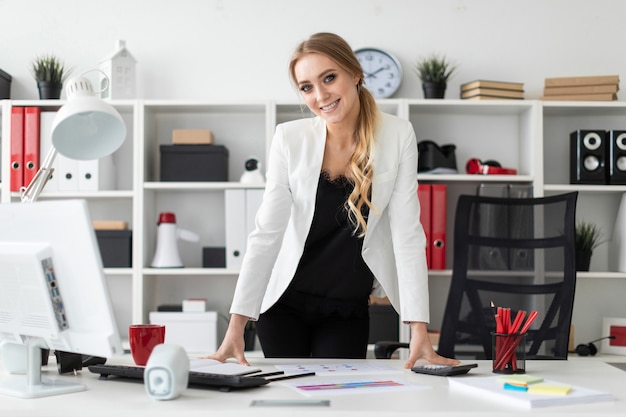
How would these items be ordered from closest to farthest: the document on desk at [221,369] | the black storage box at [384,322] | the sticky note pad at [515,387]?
the sticky note pad at [515,387] → the document on desk at [221,369] → the black storage box at [384,322]

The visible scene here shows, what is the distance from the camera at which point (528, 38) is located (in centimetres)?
368

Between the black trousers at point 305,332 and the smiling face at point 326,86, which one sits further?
the black trousers at point 305,332

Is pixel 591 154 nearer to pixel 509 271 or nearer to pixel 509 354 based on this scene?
pixel 509 271

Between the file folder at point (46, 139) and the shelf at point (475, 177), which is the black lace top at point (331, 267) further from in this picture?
the file folder at point (46, 139)

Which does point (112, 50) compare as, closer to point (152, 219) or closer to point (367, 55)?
point (152, 219)

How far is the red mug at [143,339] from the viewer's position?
1.58 metres

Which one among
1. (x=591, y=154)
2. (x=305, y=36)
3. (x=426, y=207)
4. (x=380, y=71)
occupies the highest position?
(x=305, y=36)

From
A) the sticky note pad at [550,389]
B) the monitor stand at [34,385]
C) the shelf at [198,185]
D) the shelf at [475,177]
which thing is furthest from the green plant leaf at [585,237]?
the monitor stand at [34,385]

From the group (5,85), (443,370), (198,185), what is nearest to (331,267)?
(443,370)

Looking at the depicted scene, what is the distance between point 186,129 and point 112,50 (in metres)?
0.56

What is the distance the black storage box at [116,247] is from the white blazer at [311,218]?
4.91ft

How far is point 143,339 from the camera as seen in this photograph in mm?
1582

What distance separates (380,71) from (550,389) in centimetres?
253

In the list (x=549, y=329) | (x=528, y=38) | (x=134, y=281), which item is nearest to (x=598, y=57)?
(x=528, y=38)
